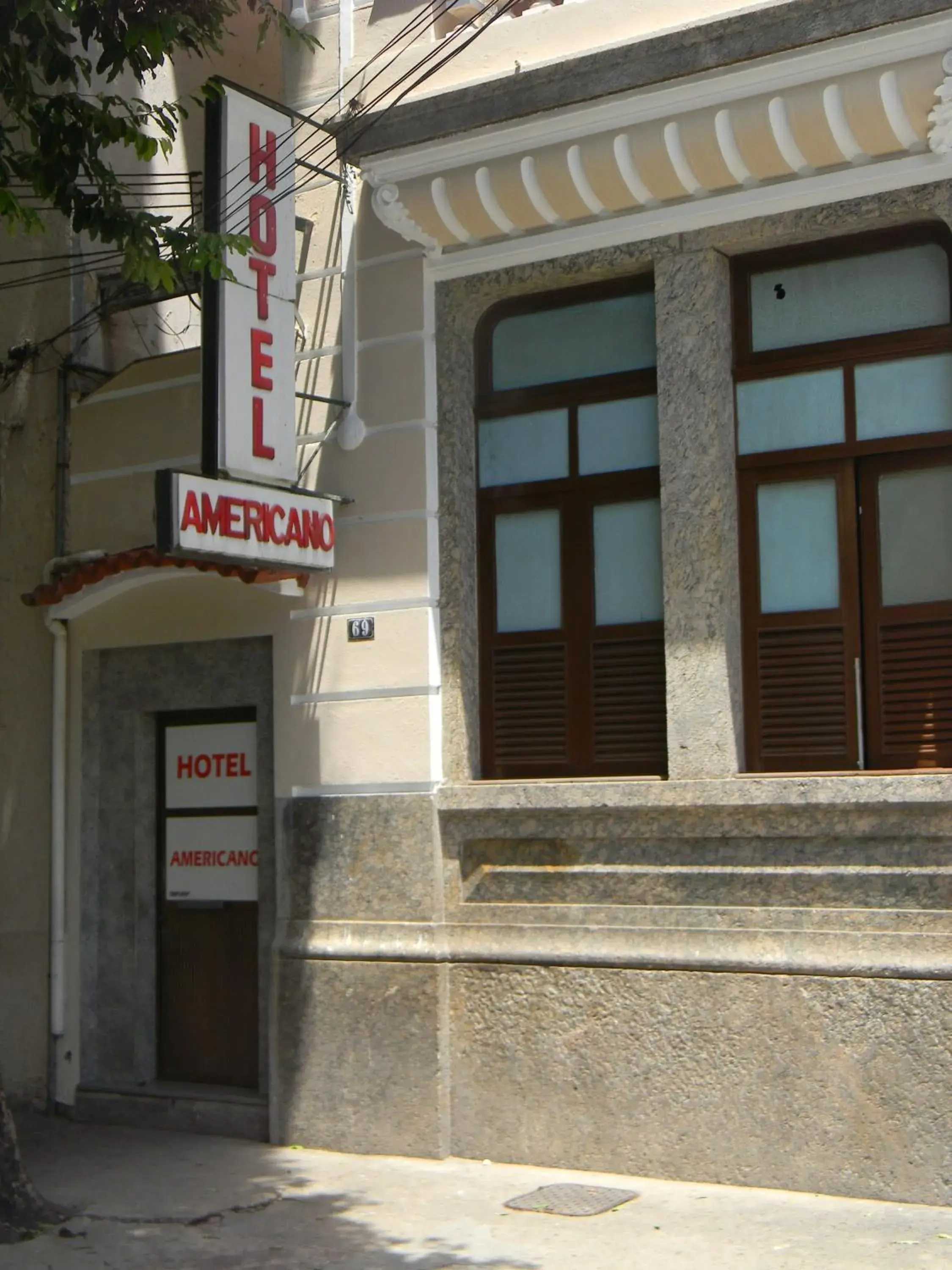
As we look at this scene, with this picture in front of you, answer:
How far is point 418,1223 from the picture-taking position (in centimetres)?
767

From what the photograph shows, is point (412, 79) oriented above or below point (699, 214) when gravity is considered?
above

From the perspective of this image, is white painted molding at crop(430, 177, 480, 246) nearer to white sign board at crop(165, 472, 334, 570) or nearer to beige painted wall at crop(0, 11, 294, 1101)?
white sign board at crop(165, 472, 334, 570)

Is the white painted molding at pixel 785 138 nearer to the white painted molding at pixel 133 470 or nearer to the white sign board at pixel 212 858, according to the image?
the white painted molding at pixel 133 470

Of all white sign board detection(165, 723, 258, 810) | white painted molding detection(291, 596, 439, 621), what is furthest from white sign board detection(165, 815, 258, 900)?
white painted molding detection(291, 596, 439, 621)

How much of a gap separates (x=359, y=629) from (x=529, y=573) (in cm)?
105

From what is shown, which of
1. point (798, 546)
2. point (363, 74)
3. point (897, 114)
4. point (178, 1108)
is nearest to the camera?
point (897, 114)

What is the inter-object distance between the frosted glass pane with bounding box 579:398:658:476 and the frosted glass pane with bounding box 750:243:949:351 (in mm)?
723

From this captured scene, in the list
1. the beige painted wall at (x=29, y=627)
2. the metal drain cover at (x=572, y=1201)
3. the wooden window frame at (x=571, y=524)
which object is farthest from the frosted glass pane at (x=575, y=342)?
the metal drain cover at (x=572, y=1201)

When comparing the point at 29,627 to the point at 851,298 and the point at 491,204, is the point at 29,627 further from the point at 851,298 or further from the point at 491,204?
the point at 851,298

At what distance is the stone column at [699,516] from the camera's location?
8.43 metres

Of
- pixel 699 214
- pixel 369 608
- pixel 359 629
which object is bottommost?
pixel 359 629

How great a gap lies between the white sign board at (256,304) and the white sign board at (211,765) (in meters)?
2.05

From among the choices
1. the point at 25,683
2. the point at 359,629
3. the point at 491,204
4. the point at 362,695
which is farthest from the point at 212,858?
the point at 491,204

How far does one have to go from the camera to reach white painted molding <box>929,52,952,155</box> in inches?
301
